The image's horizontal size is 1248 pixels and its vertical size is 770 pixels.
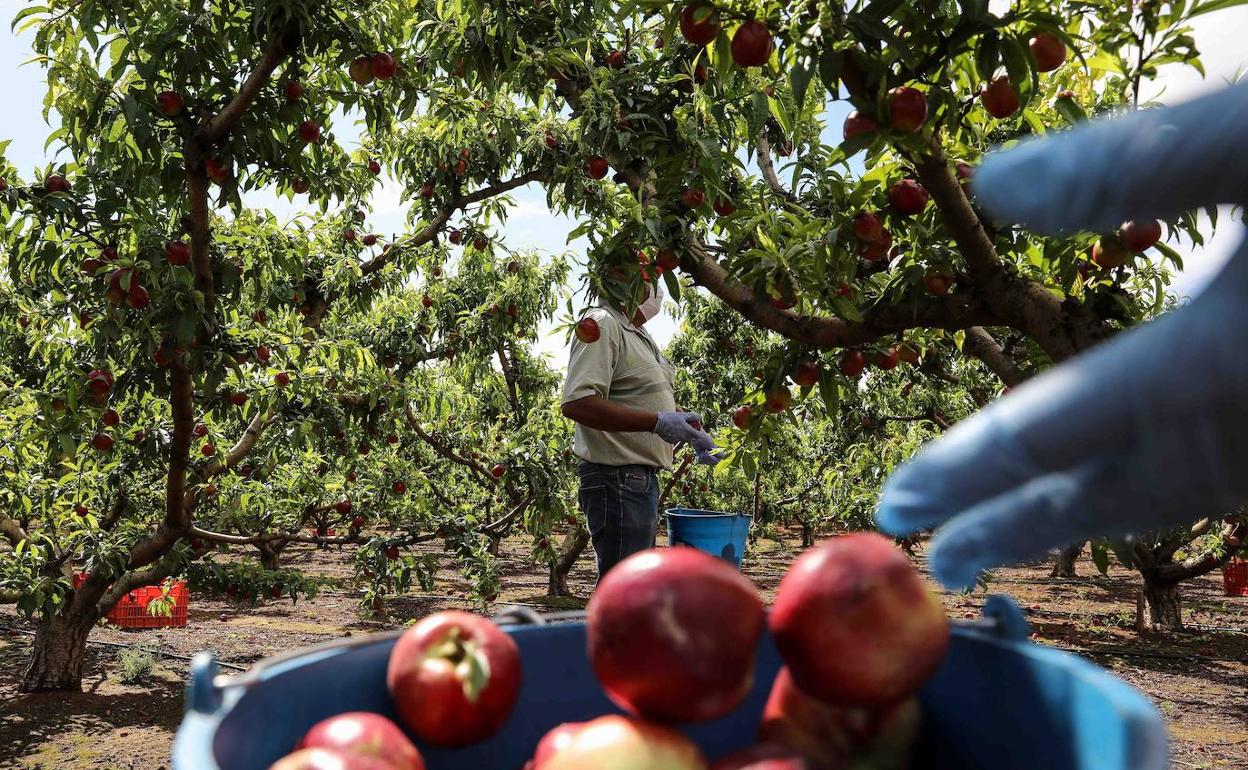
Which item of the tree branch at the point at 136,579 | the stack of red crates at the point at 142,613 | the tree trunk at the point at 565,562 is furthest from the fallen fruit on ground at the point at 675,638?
the tree trunk at the point at 565,562

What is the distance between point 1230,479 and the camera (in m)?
0.90

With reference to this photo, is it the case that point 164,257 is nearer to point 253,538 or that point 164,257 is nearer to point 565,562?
point 253,538

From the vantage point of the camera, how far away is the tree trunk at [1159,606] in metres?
8.29

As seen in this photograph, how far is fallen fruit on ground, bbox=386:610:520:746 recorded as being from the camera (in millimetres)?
965

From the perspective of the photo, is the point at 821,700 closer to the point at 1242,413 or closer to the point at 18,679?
the point at 1242,413

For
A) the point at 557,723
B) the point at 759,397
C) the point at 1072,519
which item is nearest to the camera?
the point at 1072,519

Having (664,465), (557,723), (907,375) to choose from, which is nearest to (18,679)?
(664,465)

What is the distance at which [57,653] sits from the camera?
5.64 metres

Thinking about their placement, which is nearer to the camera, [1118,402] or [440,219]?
[1118,402]

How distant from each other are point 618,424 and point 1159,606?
7451mm

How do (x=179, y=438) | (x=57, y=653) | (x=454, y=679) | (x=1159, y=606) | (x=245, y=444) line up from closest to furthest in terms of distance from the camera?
(x=454, y=679) → (x=179, y=438) → (x=245, y=444) → (x=57, y=653) → (x=1159, y=606)

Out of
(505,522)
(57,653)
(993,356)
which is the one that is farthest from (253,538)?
(993,356)

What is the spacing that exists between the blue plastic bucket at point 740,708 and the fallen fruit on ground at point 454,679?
44 millimetres

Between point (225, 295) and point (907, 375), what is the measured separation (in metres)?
6.74
